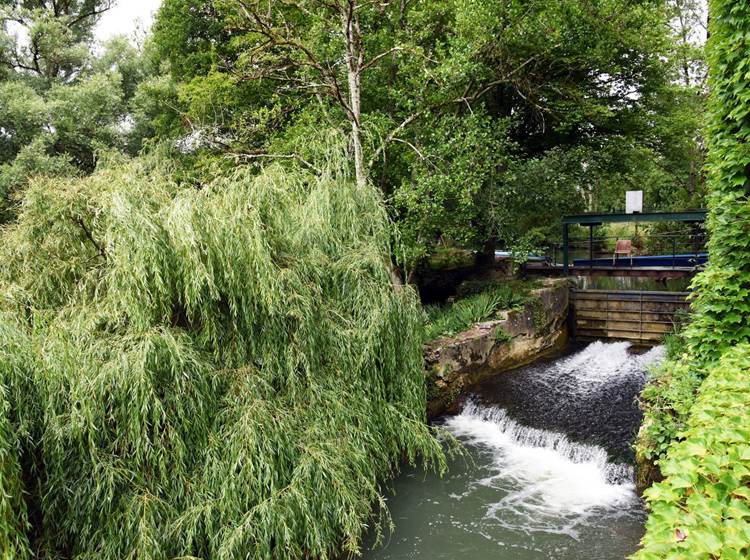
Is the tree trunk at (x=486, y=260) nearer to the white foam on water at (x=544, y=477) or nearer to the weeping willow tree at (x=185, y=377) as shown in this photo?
the white foam on water at (x=544, y=477)

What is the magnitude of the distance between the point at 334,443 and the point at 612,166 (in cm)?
1251

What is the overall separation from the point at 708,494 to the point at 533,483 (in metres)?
5.62

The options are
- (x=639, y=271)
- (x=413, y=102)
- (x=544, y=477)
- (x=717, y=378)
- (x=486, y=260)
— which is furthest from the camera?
(x=486, y=260)

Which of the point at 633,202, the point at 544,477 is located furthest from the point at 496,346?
the point at 633,202

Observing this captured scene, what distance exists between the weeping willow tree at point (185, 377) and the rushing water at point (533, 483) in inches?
42.1

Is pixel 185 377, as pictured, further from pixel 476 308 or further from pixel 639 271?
pixel 639 271

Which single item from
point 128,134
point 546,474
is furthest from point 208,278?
point 128,134

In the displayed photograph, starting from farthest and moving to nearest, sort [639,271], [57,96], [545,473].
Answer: [57,96] → [639,271] → [545,473]

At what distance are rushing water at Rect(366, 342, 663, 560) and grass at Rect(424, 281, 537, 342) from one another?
157cm

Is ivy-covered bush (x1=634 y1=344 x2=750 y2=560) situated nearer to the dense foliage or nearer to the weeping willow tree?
the weeping willow tree

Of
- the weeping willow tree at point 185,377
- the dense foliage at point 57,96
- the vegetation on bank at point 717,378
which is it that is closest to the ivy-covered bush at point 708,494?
the vegetation on bank at point 717,378

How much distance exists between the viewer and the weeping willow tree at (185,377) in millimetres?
4352

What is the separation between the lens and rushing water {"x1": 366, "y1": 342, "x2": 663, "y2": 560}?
20.6 feet

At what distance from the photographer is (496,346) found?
11.7m
